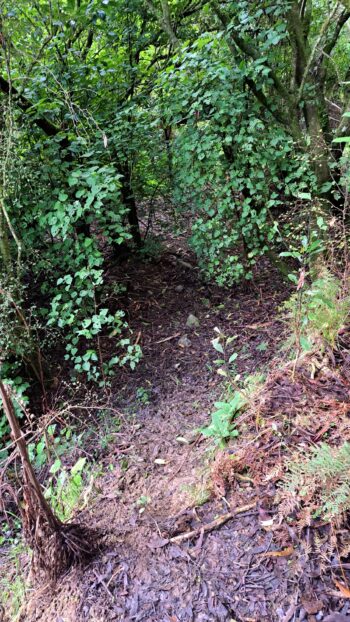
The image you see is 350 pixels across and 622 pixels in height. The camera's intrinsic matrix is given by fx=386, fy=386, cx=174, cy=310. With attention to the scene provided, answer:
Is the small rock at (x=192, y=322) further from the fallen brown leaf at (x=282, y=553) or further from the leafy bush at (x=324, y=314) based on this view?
the fallen brown leaf at (x=282, y=553)

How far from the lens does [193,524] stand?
1911mm

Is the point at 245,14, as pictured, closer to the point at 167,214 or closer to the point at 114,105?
the point at 114,105

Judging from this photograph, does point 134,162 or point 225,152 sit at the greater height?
point 134,162

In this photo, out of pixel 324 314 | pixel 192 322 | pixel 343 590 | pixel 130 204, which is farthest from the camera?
pixel 130 204

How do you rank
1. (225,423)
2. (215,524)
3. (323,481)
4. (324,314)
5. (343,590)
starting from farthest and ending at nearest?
1. (324,314)
2. (225,423)
3. (215,524)
4. (323,481)
5. (343,590)

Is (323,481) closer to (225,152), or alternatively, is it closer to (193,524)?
(193,524)

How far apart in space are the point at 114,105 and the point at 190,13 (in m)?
1.56

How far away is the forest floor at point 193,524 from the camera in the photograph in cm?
152

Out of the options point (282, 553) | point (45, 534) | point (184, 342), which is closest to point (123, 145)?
point (184, 342)

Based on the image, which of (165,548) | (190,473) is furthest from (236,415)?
(165,548)

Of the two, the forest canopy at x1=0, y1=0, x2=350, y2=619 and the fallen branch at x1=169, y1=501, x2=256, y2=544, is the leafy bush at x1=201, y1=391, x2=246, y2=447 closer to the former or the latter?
the forest canopy at x1=0, y1=0, x2=350, y2=619

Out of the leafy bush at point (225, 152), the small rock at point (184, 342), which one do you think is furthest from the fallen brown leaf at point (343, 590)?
the leafy bush at point (225, 152)

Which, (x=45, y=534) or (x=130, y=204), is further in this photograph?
(x=130, y=204)

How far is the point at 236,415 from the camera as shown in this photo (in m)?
2.31
